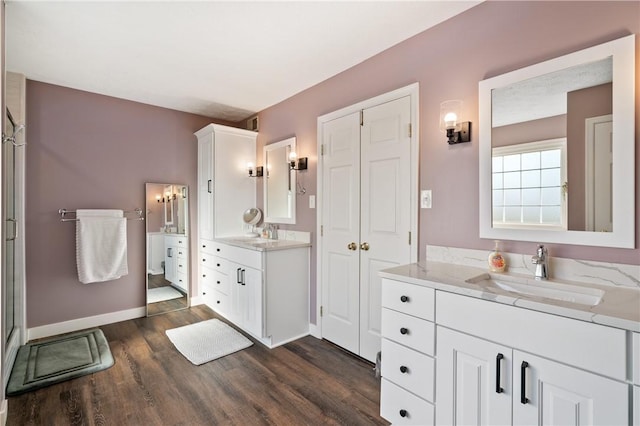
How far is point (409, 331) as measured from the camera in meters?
1.64

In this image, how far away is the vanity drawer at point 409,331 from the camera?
155 centimetres

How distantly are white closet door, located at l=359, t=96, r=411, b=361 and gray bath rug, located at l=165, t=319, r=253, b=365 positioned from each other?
119cm

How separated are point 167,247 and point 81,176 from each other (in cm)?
116

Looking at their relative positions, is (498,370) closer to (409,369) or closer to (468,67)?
(409,369)

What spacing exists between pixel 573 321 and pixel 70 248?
4067 millimetres

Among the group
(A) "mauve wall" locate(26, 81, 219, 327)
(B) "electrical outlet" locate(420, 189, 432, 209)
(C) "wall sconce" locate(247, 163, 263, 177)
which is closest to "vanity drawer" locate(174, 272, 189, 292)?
(A) "mauve wall" locate(26, 81, 219, 327)

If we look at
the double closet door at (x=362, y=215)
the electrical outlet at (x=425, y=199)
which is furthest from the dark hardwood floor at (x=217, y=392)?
the electrical outlet at (x=425, y=199)

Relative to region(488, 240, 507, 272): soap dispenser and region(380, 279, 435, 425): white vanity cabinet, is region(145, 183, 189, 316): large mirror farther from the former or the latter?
region(488, 240, 507, 272): soap dispenser

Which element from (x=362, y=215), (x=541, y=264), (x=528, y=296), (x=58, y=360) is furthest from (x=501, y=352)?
(x=58, y=360)

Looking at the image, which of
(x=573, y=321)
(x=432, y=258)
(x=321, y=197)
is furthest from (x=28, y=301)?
(x=573, y=321)

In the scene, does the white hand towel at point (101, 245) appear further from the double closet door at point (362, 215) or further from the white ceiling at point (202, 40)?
the double closet door at point (362, 215)

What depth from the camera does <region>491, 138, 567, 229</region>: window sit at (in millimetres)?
1587

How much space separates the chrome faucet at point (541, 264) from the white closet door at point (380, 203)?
2.68ft

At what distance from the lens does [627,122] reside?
138cm
